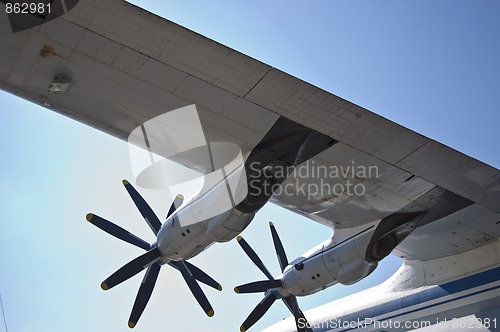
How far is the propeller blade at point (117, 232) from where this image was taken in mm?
11211

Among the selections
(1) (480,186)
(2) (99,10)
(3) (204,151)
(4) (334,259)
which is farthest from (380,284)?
(2) (99,10)

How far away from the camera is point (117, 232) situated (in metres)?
11.4

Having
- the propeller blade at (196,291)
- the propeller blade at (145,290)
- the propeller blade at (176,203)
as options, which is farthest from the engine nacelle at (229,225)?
the propeller blade at (196,291)

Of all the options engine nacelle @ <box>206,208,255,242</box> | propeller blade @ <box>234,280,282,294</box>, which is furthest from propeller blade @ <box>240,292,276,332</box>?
engine nacelle @ <box>206,208,255,242</box>

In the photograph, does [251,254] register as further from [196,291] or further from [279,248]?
[196,291]

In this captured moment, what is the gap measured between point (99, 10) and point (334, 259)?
628 centimetres

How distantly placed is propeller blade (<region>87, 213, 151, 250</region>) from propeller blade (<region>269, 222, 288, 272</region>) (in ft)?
9.86

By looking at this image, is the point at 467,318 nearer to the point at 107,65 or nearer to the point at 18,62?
the point at 107,65

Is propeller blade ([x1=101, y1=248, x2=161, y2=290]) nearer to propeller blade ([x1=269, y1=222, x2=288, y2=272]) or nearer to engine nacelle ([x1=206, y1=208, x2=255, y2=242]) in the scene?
engine nacelle ([x1=206, y1=208, x2=255, y2=242])

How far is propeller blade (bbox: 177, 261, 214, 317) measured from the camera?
1130 cm

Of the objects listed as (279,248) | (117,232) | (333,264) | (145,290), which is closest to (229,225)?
(145,290)

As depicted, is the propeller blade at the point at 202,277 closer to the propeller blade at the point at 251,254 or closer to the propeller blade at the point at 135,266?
the propeller blade at the point at 135,266

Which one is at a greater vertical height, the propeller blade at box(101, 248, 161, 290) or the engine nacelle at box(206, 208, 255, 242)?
the propeller blade at box(101, 248, 161, 290)

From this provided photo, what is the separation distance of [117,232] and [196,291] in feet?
5.67
